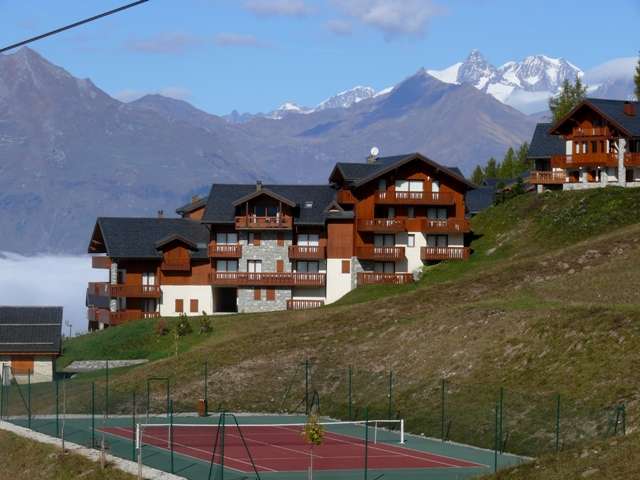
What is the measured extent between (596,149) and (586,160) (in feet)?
3.32

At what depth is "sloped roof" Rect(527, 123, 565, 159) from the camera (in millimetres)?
109375

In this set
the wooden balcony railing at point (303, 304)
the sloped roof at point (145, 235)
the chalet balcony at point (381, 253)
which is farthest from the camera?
the sloped roof at point (145, 235)

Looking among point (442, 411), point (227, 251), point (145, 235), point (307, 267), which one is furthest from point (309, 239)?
point (442, 411)

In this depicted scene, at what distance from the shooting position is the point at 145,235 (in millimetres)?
99500

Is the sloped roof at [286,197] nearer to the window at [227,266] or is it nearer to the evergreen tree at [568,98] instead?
the window at [227,266]

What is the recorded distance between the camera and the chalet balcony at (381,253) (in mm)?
93438

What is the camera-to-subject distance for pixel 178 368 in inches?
2680

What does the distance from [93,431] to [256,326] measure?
30.4m

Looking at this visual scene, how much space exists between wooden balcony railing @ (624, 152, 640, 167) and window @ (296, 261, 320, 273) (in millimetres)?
21017

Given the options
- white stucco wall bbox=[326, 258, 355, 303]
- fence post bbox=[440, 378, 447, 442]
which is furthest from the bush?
fence post bbox=[440, 378, 447, 442]

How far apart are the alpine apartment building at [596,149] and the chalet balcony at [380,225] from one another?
45.4 ft

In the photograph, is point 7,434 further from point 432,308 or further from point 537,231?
point 537,231

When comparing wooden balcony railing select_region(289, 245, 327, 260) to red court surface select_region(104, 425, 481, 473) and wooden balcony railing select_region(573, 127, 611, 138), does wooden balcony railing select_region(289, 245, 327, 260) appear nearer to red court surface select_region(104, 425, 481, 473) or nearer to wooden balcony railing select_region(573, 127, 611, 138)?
wooden balcony railing select_region(573, 127, 611, 138)

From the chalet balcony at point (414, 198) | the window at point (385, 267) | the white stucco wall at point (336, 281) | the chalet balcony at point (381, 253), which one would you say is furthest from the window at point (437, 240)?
the white stucco wall at point (336, 281)
